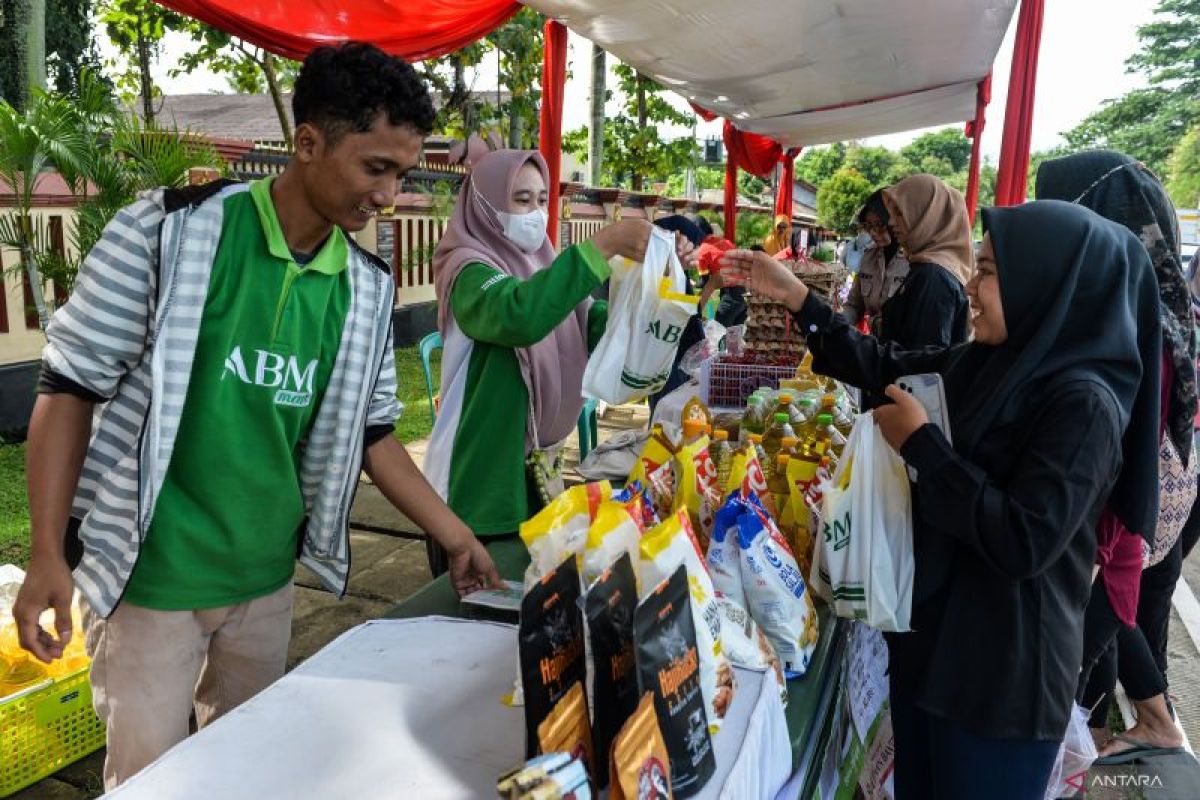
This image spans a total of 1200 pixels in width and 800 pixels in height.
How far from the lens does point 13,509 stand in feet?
14.9

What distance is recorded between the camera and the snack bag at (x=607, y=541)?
1166 millimetres

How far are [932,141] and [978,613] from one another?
282 feet

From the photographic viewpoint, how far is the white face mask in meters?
2.45

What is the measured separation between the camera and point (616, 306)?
249cm

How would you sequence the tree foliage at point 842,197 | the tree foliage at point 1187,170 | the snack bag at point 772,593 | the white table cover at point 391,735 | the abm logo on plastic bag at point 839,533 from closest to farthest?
the white table cover at point 391,735 < the snack bag at point 772,593 < the abm logo on plastic bag at point 839,533 < the tree foliage at point 842,197 < the tree foliage at point 1187,170

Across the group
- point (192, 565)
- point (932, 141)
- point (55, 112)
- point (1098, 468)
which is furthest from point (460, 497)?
point (932, 141)

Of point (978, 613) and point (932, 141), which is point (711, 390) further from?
point (932, 141)

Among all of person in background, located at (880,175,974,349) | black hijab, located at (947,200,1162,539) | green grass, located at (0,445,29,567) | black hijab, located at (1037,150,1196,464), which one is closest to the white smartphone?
black hijab, located at (947,200,1162,539)

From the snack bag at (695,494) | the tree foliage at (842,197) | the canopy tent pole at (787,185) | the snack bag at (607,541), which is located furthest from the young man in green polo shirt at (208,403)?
the tree foliage at (842,197)

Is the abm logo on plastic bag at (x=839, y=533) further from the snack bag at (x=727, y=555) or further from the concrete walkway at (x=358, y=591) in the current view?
the concrete walkway at (x=358, y=591)

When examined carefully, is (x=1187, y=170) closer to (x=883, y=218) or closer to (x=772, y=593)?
(x=883, y=218)

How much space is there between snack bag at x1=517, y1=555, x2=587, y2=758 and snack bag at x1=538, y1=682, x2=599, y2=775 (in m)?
0.02

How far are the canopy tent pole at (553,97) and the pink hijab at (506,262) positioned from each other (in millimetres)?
1541

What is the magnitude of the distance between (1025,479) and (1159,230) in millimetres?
1171
